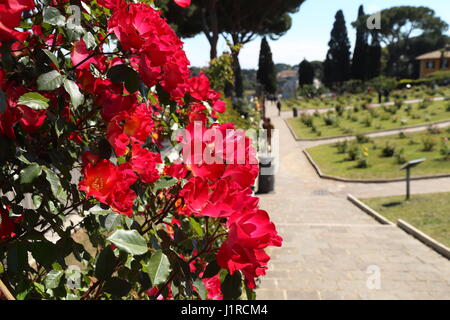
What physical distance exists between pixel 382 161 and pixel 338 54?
37.1m

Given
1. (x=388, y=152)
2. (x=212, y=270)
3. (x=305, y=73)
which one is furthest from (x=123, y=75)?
(x=305, y=73)

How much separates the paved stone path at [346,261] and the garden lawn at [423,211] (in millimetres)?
329

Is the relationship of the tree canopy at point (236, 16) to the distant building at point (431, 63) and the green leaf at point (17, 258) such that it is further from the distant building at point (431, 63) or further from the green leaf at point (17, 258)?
the distant building at point (431, 63)

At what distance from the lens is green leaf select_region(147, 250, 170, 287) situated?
2.57 ft

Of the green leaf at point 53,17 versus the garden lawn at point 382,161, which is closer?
the green leaf at point 53,17

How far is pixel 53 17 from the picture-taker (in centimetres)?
83

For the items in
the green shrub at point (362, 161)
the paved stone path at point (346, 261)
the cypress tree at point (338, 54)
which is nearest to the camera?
the paved stone path at point (346, 261)

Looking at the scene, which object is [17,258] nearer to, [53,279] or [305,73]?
[53,279]

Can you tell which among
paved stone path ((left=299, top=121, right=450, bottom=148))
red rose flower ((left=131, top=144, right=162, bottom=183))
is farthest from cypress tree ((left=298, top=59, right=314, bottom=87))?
red rose flower ((left=131, top=144, right=162, bottom=183))

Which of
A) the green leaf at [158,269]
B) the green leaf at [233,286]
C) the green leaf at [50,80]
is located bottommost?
the green leaf at [233,286]

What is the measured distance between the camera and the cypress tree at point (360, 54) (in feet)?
140

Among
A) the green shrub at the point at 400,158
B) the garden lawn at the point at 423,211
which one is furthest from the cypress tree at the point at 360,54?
the garden lawn at the point at 423,211
